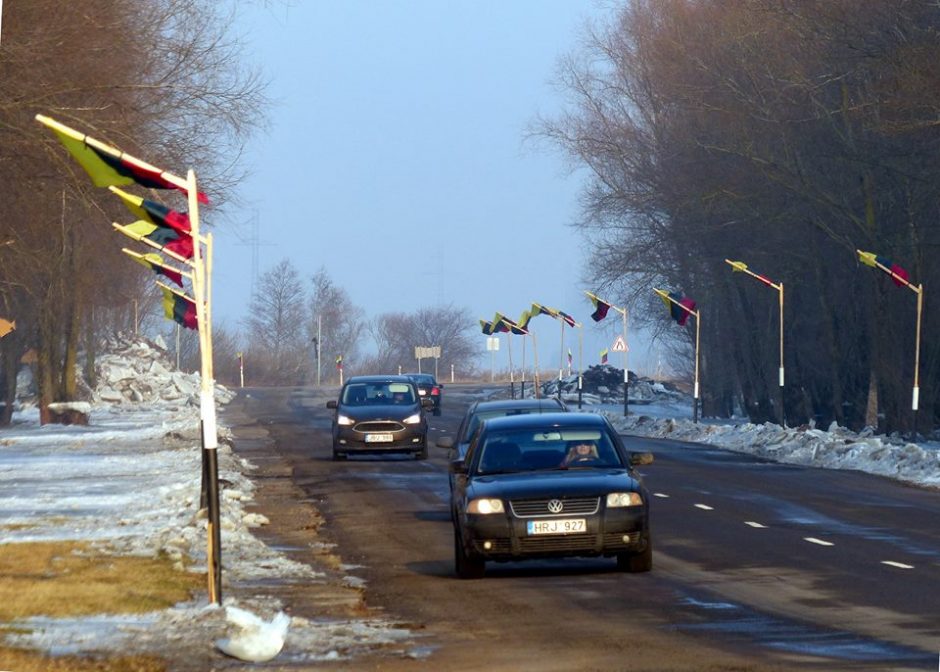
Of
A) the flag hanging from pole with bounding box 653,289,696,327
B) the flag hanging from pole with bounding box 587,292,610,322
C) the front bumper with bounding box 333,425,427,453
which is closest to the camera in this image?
the front bumper with bounding box 333,425,427,453

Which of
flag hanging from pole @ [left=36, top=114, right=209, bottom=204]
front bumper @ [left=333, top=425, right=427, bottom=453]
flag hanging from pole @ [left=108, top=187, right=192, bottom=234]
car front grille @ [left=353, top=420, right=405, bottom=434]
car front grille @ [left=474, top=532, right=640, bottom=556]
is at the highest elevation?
flag hanging from pole @ [left=36, top=114, right=209, bottom=204]

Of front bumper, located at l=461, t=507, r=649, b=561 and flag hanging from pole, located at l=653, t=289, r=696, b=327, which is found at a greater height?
flag hanging from pole, located at l=653, t=289, r=696, b=327

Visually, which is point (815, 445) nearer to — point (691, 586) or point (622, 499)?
point (622, 499)

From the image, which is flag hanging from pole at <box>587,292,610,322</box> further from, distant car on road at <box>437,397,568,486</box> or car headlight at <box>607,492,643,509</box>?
car headlight at <box>607,492,643,509</box>

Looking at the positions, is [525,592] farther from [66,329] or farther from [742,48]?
[66,329]

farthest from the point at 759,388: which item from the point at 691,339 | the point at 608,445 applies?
the point at 608,445

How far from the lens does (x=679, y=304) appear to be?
182ft

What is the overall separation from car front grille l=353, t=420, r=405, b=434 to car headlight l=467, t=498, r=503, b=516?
2123cm

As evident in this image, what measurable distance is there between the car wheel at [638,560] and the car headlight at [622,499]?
1.37ft

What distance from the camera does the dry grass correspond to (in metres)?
10.5

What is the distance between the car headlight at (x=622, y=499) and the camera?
51.9 ft

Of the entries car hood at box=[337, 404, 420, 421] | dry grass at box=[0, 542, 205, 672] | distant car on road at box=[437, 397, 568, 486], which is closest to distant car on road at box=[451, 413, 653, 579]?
dry grass at box=[0, 542, 205, 672]

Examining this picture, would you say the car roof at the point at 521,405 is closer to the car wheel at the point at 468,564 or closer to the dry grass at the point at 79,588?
the car wheel at the point at 468,564

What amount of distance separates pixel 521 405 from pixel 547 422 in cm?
594
